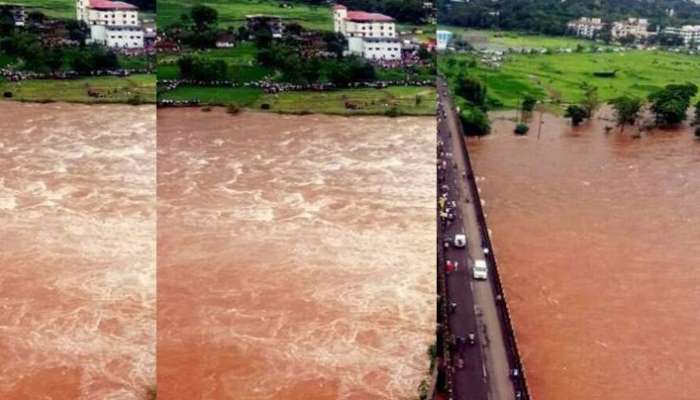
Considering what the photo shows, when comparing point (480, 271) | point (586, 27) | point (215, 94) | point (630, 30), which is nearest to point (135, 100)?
point (215, 94)

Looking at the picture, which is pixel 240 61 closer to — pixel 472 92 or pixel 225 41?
pixel 225 41

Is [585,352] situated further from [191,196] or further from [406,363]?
[191,196]

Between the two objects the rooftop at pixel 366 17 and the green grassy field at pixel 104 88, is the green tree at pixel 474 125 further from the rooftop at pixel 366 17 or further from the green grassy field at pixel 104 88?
the rooftop at pixel 366 17

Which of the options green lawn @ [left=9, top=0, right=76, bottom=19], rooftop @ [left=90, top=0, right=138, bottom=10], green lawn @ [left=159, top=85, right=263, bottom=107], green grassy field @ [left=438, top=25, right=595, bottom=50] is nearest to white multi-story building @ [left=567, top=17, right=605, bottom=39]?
green grassy field @ [left=438, top=25, right=595, bottom=50]

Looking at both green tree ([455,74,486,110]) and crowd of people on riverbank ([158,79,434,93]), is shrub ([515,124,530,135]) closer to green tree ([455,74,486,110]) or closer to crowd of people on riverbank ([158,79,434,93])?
green tree ([455,74,486,110])

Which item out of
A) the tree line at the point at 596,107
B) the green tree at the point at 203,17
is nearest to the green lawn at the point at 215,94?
the green tree at the point at 203,17

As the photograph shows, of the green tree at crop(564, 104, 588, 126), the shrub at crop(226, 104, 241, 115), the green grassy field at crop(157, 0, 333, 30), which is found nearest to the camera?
the green grassy field at crop(157, 0, 333, 30)

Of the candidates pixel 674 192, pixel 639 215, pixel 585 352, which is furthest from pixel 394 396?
pixel 674 192
